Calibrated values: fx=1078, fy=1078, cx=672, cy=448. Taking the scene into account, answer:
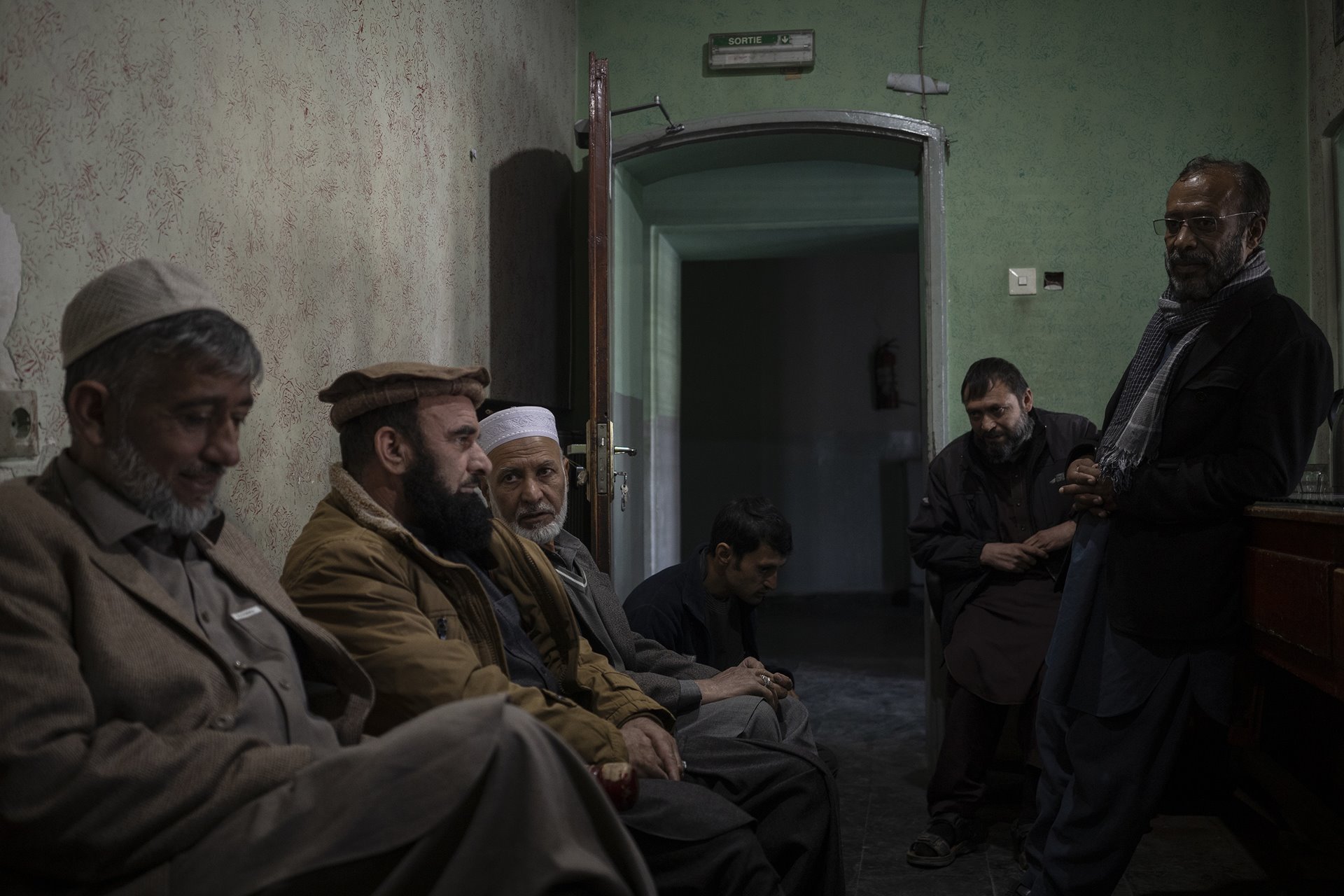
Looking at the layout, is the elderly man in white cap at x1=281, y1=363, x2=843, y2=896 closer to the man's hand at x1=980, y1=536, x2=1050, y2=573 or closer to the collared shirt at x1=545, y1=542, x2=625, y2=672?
the collared shirt at x1=545, y1=542, x2=625, y2=672

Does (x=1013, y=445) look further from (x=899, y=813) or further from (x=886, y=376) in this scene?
(x=886, y=376)

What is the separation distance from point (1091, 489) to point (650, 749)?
1.19m

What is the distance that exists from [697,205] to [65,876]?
15.9 ft

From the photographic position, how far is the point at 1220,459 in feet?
7.34

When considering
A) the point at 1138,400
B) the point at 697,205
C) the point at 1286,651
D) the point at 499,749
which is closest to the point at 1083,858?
the point at 1286,651

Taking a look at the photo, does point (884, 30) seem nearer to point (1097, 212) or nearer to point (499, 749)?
point (1097, 212)

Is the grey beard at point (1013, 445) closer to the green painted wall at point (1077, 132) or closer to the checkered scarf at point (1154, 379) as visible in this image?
the green painted wall at point (1077, 132)

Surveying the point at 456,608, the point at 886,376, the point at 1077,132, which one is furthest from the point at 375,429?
the point at 886,376

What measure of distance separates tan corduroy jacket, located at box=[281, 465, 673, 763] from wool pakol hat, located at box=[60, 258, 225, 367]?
1.74ft

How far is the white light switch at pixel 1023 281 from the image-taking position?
13.7 ft

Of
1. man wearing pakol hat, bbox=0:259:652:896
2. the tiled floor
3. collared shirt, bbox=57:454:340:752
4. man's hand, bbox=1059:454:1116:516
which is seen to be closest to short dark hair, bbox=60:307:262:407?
man wearing pakol hat, bbox=0:259:652:896

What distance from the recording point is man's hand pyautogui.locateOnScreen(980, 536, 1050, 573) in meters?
3.37

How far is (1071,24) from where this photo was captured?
13.9 ft

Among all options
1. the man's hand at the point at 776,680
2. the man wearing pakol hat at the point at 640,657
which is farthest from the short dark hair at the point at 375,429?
the man's hand at the point at 776,680
